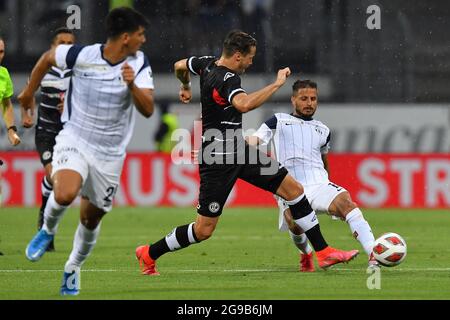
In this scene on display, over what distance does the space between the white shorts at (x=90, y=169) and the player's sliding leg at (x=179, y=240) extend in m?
1.58

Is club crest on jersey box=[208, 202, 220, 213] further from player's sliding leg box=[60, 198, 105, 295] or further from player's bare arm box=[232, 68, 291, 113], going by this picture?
player's sliding leg box=[60, 198, 105, 295]

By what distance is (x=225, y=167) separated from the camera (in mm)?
10078

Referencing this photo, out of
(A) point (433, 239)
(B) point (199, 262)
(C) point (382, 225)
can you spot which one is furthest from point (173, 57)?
(B) point (199, 262)

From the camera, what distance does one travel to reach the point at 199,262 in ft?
38.2

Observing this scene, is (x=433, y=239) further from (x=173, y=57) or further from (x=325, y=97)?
(x=173, y=57)

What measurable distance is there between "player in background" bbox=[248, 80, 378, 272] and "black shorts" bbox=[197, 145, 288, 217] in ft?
1.63

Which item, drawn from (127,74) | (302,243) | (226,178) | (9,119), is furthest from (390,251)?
(9,119)

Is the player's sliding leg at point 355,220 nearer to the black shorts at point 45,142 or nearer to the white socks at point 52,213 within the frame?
the white socks at point 52,213

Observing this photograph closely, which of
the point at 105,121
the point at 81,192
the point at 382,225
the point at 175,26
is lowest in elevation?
the point at 382,225

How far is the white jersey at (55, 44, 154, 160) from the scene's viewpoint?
860 cm

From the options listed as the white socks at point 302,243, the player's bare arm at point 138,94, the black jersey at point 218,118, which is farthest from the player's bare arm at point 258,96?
the white socks at point 302,243

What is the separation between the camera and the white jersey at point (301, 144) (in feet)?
36.2

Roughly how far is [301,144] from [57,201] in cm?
350
